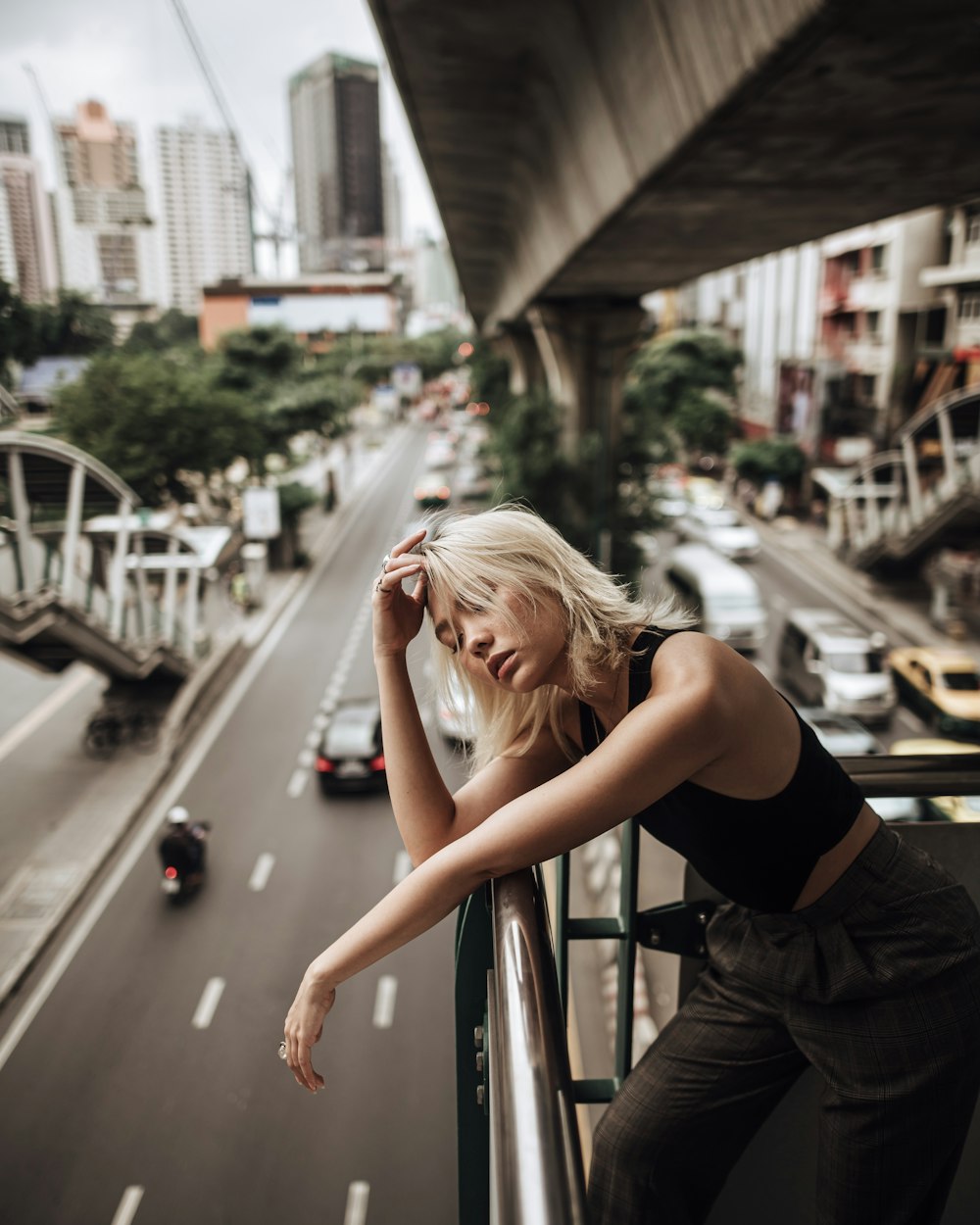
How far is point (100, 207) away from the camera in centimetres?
1591

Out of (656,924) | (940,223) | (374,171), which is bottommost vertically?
(656,924)

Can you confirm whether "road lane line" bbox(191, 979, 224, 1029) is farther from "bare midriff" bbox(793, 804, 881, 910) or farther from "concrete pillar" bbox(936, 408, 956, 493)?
"concrete pillar" bbox(936, 408, 956, 493)

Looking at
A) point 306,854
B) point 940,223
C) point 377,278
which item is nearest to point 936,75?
point 306,854

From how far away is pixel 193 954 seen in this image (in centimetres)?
895

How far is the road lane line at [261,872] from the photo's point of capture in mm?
10117

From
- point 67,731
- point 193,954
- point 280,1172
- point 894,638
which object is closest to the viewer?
point 280,1172

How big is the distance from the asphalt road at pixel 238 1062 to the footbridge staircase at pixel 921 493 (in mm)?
11676

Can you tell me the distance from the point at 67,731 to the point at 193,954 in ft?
21.8

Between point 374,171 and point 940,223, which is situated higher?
point 374,171

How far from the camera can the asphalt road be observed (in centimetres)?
630

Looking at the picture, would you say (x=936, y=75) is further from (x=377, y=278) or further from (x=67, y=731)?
(x=377, y=278)

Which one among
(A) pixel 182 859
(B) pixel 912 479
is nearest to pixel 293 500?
(B) pixel 912 479

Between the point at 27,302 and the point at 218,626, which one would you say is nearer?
the point at 27,302

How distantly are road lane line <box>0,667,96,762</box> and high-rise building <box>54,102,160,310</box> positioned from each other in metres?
6.29
